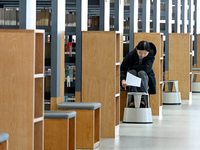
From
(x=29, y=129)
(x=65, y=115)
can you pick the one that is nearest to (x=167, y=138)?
(x=65, y=115)

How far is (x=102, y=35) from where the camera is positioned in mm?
6848

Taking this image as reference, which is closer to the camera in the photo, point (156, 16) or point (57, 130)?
point (57, 130)

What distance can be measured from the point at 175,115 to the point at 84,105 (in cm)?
415

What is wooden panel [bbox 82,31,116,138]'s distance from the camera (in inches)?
268

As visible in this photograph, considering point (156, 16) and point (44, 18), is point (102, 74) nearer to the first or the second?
point (44, 18)

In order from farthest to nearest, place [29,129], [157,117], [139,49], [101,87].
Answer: [157,117] → [139,49] → [101,87] → [29,129]

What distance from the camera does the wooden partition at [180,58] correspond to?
12.9m

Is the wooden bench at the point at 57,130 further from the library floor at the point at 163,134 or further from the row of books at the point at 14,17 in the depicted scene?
the row of books at the point at 14,17

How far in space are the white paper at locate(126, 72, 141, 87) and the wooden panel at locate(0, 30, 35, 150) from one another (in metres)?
3.89

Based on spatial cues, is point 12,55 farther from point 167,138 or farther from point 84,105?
point 167,138

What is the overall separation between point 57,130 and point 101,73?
5.54ft

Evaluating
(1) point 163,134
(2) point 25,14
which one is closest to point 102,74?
(1) point 163,134


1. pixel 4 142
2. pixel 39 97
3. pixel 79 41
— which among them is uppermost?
pixel 79 41

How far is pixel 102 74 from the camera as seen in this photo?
6.82 m
